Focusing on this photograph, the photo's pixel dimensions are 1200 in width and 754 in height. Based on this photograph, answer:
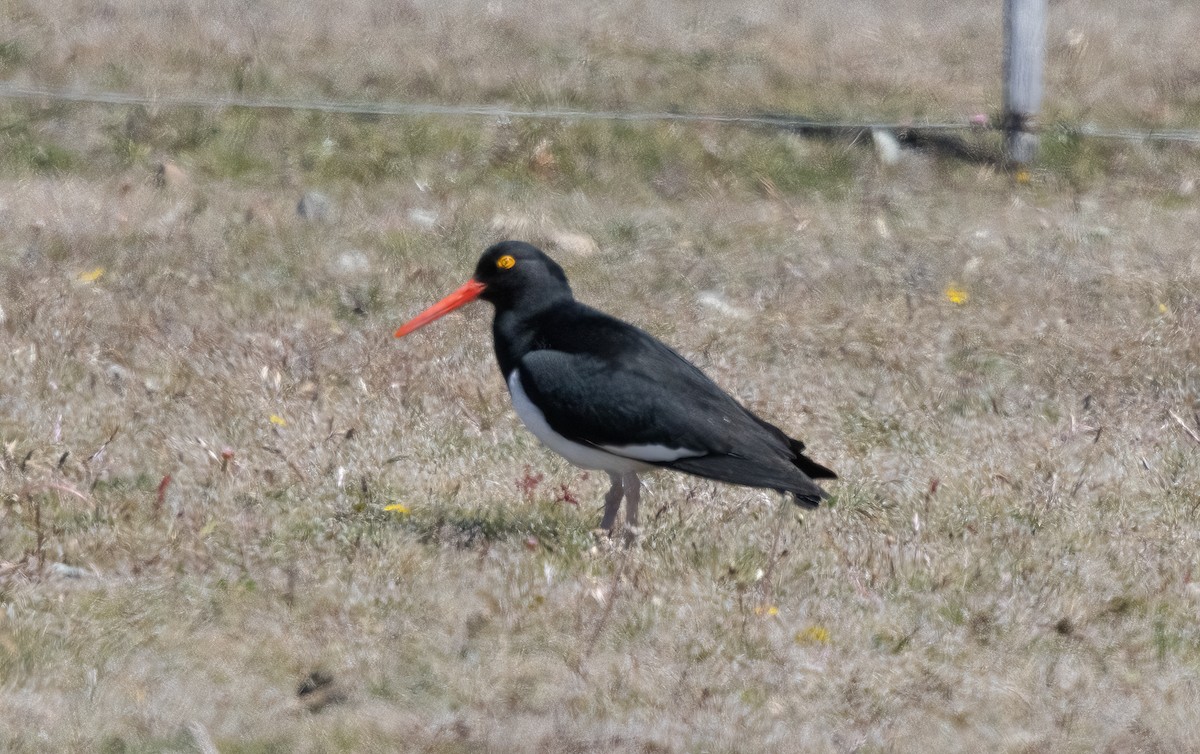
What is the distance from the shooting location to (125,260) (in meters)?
8.80

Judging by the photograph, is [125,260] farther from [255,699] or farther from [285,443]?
[255,699]

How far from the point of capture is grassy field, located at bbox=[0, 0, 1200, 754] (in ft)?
15.6

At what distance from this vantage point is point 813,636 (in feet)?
16.7

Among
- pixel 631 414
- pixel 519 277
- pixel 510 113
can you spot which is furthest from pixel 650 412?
pixel 510 113

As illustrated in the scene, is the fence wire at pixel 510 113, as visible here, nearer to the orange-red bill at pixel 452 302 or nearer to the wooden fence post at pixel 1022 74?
the wooden fence post at pixel 1022 74

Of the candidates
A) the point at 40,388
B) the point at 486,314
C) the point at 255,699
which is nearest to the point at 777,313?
the point at 486,314

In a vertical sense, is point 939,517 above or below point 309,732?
below

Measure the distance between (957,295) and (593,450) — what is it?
366 centimetres

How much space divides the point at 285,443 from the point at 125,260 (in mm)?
2718

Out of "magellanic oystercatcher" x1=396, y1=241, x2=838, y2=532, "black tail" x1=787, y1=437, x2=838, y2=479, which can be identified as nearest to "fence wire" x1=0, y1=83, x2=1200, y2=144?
"magellanic oystercatcher" x1=396, y1=241, x2=838, y2=532

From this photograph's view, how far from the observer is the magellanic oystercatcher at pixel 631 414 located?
18.4 feet

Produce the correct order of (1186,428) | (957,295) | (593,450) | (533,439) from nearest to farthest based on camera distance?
(593,450) → (1186,428) → (533,439) → (957,295)

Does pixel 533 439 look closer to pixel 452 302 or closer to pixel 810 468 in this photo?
pixel 452 302

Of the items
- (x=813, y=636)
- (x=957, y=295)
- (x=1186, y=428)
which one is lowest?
(x=957, y=295)
